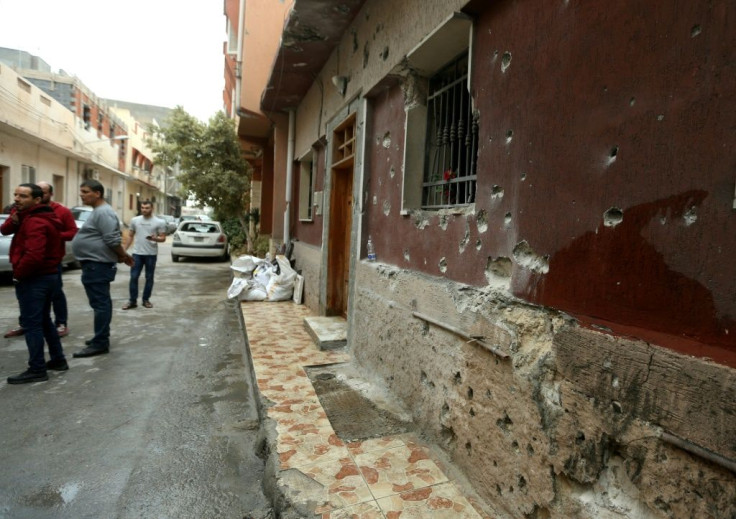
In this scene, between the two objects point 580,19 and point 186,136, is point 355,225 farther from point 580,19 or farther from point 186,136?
point 186,136

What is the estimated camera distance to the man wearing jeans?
4.60 meters

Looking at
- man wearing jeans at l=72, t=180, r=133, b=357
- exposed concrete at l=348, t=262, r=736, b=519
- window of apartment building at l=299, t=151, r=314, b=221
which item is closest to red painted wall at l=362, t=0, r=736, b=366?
exposed concrete at l=348, t=262, r=736, b=519

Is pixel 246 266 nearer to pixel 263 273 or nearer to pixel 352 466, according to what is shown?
pixel 263 273

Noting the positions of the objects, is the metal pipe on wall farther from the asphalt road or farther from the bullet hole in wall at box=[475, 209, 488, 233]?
the bullet hole in wall at box=[475, 209, 488, 233]

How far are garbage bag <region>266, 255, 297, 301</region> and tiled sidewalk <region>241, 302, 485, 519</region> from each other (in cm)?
362

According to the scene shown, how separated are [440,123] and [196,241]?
1311 centimetres

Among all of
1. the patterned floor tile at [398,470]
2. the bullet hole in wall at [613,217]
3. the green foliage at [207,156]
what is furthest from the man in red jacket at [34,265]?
the green foliage at [207,156]

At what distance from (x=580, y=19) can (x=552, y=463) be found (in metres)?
1.91

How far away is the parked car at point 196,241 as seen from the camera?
48.6ft

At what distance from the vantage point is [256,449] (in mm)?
3064

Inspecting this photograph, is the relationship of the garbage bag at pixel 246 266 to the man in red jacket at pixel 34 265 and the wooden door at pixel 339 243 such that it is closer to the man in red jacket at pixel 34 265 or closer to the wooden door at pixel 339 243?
the wooden door at pixel 339 243

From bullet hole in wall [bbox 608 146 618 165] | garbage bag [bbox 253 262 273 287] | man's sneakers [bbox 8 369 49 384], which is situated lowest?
man's sneakers [bbox 8 369 49 384]

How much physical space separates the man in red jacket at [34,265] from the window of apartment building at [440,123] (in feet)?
10.7

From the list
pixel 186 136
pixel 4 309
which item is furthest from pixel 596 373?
pixel 186 136
